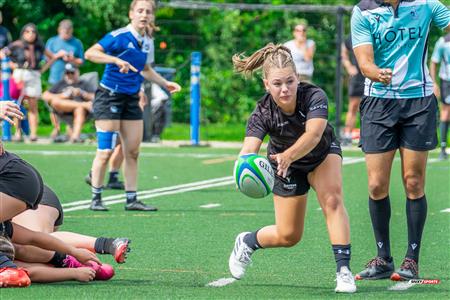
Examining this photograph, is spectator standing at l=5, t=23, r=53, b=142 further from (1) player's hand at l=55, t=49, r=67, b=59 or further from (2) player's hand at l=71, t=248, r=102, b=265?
(2) player's hand at l=71, t=248, r=102, b=265

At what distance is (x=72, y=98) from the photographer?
22094 mm

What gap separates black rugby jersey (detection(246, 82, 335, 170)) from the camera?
26.1ft

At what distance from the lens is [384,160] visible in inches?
339

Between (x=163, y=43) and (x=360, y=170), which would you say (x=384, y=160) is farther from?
(x=163, y=43)

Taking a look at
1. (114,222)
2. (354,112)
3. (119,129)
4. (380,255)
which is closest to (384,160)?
(380,255)

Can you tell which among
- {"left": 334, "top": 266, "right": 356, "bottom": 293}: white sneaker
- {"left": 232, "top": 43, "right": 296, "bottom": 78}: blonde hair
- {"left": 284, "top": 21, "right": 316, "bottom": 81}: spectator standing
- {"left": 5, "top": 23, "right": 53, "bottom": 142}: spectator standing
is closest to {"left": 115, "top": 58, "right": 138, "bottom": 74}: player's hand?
{"left": 232, "top": 43, "right": 296, "bottom": 78}: blonde hair

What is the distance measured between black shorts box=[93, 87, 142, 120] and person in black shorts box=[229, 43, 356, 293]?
4519 millimetres

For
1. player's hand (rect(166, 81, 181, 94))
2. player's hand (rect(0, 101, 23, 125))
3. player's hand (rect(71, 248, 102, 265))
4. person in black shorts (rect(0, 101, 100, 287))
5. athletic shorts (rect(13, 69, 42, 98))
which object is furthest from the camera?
athletic shorts (rect(13, 69, 42, 98))

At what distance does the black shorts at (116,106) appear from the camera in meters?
12.7

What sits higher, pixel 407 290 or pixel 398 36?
pixel 398 36

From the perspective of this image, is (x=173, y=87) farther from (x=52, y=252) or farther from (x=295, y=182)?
(x=295, y=182)

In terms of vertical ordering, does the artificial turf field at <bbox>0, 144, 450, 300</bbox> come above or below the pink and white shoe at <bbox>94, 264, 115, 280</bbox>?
below

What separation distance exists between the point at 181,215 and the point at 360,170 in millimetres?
5465

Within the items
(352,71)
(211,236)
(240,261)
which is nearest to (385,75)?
(240,261)
